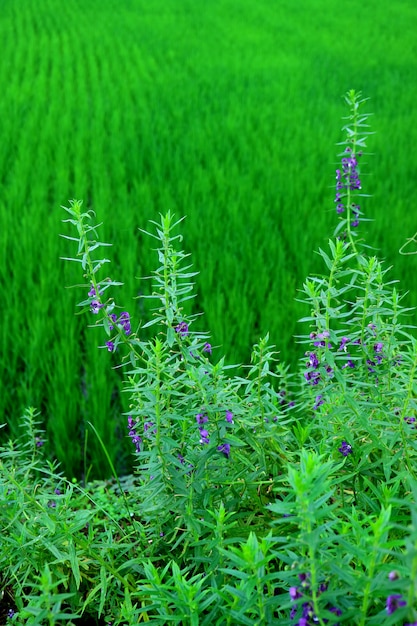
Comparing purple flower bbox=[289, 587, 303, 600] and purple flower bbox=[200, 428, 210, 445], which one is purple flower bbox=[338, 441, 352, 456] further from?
purple flower bbox=[289, 587, 303, 600]

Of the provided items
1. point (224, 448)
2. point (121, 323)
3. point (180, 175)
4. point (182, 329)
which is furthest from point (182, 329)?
point (180, 175)

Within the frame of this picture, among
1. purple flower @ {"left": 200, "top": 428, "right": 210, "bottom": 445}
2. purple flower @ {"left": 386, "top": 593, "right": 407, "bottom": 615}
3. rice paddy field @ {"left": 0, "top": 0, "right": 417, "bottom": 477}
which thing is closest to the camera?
purple flower @ {"left": 386, "top": 593, "right": 407, "bottom": 615}

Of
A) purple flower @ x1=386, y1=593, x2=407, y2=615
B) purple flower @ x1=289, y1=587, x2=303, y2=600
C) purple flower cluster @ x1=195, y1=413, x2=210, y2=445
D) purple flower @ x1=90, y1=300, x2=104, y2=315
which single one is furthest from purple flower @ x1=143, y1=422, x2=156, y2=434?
purple flower @ x1=386, y1=593, x2=407, y2=615

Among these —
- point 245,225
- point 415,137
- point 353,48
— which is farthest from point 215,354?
point 353,48

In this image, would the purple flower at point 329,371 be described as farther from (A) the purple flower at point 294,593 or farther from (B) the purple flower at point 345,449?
(A) the purple flower at point 294,593

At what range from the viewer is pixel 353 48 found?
27.0 ft

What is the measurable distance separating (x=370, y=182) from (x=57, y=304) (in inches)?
91.5

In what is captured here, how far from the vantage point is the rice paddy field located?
2635mm

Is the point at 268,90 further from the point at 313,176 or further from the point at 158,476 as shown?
the point at 158,476

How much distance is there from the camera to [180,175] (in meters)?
4.16

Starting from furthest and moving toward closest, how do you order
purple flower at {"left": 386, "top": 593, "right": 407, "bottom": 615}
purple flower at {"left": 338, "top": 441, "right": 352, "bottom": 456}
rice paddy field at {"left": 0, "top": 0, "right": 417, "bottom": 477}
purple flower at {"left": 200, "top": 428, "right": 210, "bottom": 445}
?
rice paddy field at {"left": 0, "top": 0, "right": 417, "bottom": 477}
purple flower at {"left": 338, "top": 441, "right": 352, "bottom": 456}
purple flower at {"left": 200, "top": 428, "right": 210, "bottom": 445}
purple flower at {"left": 386, "top": 593, "right": 407, "bottom": 615}

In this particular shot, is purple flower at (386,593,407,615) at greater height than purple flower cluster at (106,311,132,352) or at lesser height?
greater

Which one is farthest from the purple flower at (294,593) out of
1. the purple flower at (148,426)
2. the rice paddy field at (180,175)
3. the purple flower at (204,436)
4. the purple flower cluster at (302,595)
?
the rice paddy field at (180,175)

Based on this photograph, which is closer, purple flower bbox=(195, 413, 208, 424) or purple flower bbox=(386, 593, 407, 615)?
purple flower bbox=(386, 593, 407, 615)
